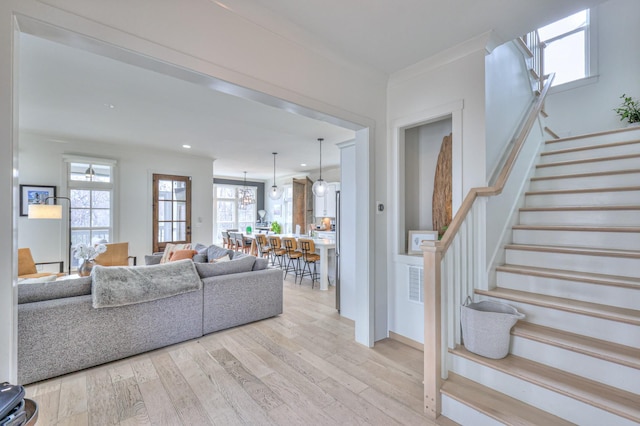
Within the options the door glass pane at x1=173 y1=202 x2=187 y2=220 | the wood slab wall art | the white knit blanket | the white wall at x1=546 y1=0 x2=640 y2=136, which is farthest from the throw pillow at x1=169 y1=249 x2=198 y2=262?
the white wall at x1=546 y1=0 x2=640 y2=136

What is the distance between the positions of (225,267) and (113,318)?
46.3 inches

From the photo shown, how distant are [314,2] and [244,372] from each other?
293 cm

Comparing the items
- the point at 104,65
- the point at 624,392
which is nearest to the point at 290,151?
the point at 104,65

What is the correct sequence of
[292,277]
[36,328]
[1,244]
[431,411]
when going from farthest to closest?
[292,277] < [36,328] < [431,411] < [1,244]

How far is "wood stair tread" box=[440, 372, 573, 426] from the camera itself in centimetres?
160

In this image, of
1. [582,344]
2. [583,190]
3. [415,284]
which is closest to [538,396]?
[582,344]

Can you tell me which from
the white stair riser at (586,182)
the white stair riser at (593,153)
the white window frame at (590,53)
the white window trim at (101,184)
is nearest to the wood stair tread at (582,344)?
the white stair riser at (586,182)

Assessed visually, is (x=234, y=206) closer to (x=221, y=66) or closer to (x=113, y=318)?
(x=113, y=318)

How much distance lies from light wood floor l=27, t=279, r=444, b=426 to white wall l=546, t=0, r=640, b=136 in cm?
472

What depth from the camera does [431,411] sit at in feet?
6.16

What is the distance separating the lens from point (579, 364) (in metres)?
1.73

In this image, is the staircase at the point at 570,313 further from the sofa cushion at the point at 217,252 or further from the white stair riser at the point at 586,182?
the sofa cushion at the point at 217,252

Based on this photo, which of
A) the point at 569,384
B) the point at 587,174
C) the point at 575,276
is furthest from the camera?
the point at 587,174

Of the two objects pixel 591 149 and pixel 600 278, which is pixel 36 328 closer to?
pixel 600 278
